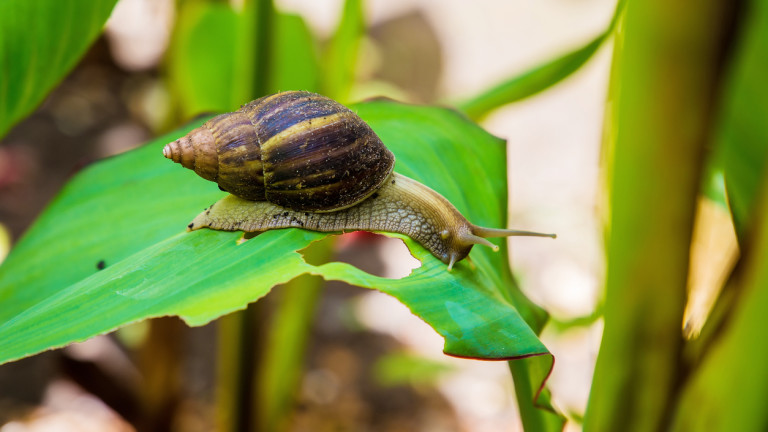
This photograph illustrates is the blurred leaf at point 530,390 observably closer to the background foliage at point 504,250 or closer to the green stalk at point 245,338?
the background foliage at point 504,250

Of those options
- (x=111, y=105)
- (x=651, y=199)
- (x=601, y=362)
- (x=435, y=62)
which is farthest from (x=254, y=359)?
(x=435, y=62)

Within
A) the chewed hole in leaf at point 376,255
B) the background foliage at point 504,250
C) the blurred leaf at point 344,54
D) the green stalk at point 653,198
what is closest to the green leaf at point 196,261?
the background foliage at point 504,250

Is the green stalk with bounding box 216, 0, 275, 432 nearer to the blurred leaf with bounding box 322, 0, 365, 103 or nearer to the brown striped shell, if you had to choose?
the blurred leaf with bounding box 322, 0, 365, 103

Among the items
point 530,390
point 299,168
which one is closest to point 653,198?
point 530,390

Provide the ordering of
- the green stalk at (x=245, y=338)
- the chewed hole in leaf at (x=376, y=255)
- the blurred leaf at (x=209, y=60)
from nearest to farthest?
the green stalk at (x=245, y=338), the blurred leaf at (x=209, y=60), the chewed hole in leaf at (x=376, y=255)

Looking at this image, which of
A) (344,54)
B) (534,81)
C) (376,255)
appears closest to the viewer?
(534,81)

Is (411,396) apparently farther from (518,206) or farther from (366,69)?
(366,69)

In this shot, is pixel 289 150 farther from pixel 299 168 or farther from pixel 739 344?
pixel 739 344
